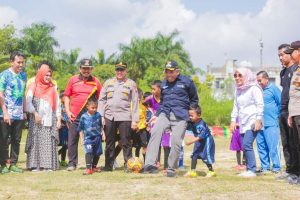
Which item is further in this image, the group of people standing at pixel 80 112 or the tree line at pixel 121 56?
the tree line at pixel 121 56

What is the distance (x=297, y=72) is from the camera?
720 cm

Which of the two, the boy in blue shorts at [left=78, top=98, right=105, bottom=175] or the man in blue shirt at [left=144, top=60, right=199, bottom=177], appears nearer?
the man in blue shirt at [left=144, top=60, right=199, bottom=177]

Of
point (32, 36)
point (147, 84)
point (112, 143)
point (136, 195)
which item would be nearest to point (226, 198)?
point (136, 195)

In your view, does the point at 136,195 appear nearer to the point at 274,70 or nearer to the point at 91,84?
the point at 91,84

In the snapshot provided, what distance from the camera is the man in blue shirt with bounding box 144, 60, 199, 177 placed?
834 centimetres

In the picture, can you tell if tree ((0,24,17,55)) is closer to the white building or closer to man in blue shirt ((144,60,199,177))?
man in blue shirt ((144,60,199,177))

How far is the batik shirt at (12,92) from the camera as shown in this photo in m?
8.80

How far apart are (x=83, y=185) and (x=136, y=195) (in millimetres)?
1181

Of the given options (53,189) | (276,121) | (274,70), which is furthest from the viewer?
(274,70)

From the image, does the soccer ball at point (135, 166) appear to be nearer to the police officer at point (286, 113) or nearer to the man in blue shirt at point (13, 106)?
the man in blue shirt at point (13, 106)

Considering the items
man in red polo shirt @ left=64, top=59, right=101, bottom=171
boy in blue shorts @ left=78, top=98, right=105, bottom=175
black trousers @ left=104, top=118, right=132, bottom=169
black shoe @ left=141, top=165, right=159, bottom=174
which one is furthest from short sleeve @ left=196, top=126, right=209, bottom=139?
man in red polo shirt @ left=64, top=59, right=101, bottom=171

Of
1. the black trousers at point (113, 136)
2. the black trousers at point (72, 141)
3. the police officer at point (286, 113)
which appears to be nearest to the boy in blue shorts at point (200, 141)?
the police officer at point (286, 113)

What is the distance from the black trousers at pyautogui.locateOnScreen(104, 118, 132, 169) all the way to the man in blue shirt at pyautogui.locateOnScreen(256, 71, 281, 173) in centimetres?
247

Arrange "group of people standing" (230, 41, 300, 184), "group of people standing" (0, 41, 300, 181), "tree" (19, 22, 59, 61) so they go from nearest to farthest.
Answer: "group of people standing" (230, 41, 300, 184), "group of people standing" (0, 41, 300, 181), "tree" (19, 22, 59, 61)
